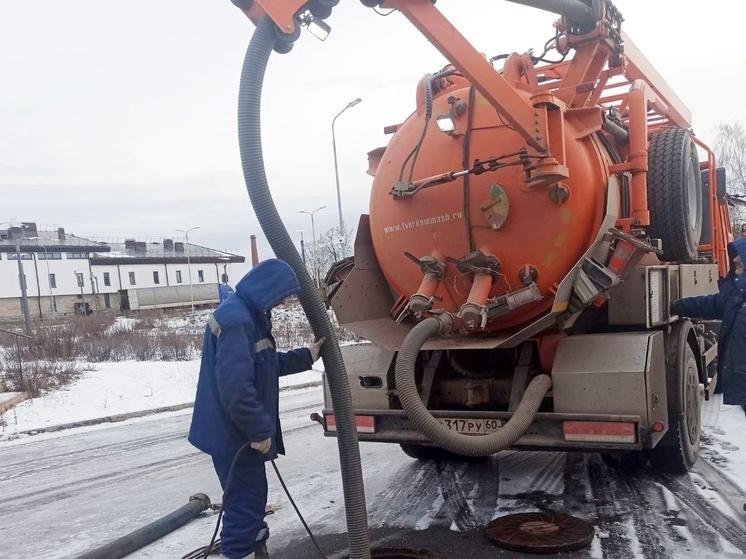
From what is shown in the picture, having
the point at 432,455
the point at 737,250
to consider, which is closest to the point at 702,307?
the point at 737,250

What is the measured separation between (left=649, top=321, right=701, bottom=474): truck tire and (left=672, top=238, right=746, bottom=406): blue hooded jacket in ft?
0.90

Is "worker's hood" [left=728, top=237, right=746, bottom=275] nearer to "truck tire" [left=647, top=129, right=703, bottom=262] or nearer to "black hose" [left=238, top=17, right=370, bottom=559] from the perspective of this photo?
"truck tire" [left=647, top=129, right=703, bottom=262]

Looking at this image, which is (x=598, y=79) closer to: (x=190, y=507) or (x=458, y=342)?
(x=458, y=342)

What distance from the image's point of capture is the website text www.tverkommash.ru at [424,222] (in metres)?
4.58

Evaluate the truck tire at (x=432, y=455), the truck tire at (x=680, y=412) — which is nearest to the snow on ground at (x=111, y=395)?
the truck tire at (x=432, y=455)

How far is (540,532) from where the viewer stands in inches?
162

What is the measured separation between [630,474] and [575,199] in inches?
94.0

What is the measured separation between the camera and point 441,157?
15.2 feet

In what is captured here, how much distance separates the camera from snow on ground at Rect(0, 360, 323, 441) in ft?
31.2

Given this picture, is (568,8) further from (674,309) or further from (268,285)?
(268,285)

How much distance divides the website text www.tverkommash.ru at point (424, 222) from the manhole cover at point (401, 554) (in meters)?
2.19

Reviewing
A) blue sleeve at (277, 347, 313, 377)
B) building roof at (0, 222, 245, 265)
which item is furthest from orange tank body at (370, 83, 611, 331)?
building roof at (0, 222, 245, 265)

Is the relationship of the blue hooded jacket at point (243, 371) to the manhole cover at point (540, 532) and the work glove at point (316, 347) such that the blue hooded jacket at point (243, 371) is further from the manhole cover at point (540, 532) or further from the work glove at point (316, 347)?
the manhole cover at point (540, 532)

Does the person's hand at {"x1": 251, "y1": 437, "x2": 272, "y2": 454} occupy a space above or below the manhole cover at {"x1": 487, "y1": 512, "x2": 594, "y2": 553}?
above
